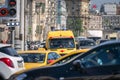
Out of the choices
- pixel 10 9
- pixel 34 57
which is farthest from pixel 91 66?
pixel 10 9

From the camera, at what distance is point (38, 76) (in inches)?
433

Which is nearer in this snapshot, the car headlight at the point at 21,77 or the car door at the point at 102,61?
the car door at the point at 102,61

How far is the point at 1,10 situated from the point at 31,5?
10344 cm

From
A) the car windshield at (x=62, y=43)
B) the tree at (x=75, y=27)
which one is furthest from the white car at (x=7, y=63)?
the tree at (x=75, y=27)

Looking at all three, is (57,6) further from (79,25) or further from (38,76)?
(38,76)

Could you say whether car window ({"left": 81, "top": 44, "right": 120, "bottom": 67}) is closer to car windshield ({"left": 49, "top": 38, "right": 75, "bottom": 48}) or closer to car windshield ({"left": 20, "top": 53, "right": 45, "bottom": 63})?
car windshield ({"left": 20, "top": 53, "right": 45, "bottom": 63})

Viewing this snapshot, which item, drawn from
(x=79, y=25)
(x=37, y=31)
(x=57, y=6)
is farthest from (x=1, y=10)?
(x=79, y=25)

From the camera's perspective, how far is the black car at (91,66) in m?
10.6

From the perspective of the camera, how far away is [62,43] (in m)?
35.5

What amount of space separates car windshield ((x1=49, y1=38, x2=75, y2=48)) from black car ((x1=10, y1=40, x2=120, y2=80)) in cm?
2397

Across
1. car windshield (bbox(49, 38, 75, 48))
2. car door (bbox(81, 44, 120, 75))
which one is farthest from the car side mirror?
car windshield (bbox(49, 38, 75, 48))

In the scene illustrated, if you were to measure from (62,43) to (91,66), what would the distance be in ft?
81.3

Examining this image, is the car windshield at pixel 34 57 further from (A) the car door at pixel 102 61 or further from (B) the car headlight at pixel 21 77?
(A) the car door at pixel 102 61

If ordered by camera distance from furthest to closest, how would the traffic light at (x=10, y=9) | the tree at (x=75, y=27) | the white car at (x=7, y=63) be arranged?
the tree at (x=75, y=27) → the traffic light at (x=10, y=9) → the white car at (x=7, y=63)
